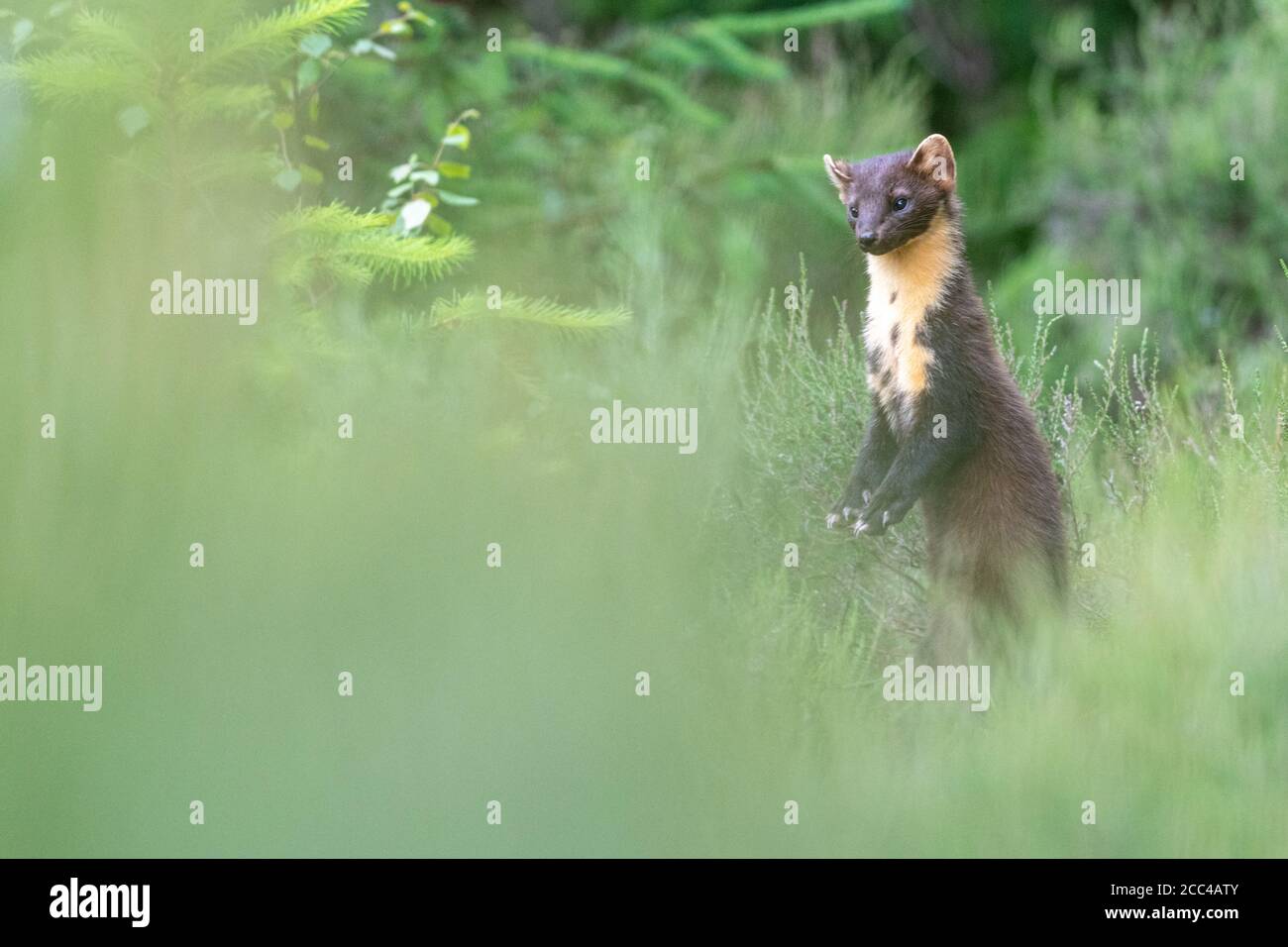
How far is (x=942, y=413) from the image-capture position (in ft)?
13.3

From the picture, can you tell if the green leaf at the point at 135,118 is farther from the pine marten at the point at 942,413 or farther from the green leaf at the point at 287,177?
the pine marten at the point at 942,413

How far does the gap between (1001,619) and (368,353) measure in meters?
1.65

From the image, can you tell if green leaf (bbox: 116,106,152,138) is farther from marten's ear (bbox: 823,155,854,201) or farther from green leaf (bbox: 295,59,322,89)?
green leaf (bbox: 295,59,322,89)

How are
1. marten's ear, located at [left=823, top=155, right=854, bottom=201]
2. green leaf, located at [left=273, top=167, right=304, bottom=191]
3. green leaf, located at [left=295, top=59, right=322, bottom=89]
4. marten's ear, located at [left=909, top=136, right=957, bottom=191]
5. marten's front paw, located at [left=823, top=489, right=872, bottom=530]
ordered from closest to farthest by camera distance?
marten's front paw, located at [left=823, top=489, right=872, bottom=530], marten's ear, located at [left=909, top=136, right=957, bottom=191], marten's ear, located at [left=823, top=155, right=854, bottom=201], green leaf, located at [left=273, top=167, right=304, bottom=191], green leaf, located at [left=295, top=59, right=322, bottom=89]

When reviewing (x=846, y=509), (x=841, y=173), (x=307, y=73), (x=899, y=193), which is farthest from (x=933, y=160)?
(x=307, y=73)

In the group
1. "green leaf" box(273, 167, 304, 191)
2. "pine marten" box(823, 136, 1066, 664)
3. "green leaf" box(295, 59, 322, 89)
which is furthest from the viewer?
"green leaf" box(295, 59, 322, 89)

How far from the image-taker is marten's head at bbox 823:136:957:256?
4.16 m

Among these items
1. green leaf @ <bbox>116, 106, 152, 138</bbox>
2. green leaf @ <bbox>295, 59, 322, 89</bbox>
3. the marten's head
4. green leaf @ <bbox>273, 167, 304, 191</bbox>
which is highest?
green leaf @ <bbox>295, 59, 322, 89</bbox>

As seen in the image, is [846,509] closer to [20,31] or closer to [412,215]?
[412,215]

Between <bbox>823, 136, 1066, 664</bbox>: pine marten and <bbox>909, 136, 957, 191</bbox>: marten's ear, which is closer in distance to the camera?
<bbox>823, 136, 1066, 664</bbox>: pine marten

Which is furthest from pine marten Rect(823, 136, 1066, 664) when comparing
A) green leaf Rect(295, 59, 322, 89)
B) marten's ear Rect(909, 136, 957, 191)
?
green leaf Rect(295, 59, 322, 89)

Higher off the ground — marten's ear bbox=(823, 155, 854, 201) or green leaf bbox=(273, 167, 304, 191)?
green leaf bbox=(273, 167, 304, 191)

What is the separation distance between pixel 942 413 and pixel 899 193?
62 cm

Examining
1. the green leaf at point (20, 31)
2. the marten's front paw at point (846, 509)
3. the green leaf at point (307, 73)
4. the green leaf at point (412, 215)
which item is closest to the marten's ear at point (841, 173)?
the marten's front paw at point (846, 509)
